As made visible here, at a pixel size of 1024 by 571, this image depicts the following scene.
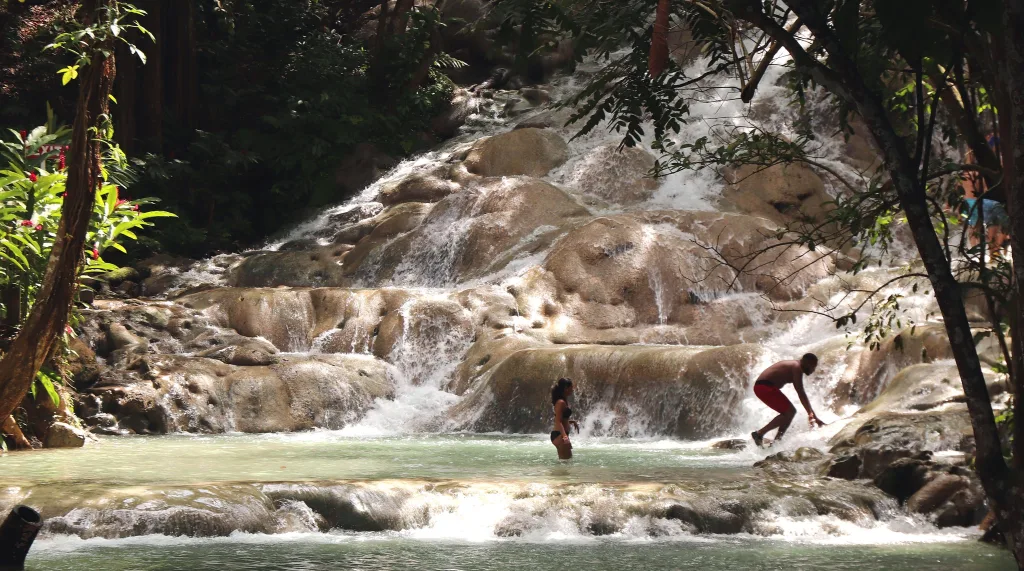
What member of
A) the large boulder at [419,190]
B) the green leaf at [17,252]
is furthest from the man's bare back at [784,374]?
the large boulder at [419,190]

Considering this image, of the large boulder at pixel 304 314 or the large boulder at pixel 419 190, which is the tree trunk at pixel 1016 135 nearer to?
the large boulder at pixel 304 314

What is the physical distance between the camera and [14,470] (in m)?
8.30

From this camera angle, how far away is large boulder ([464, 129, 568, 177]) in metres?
21.3

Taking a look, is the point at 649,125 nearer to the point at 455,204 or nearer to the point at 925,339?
the point at 455,204

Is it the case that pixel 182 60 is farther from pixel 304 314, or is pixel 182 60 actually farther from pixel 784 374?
pixel 784 374

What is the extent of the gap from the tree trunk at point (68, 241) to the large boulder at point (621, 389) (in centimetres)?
580

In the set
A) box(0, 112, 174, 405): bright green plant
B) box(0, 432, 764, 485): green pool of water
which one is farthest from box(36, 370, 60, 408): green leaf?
box(0, 432, 764, 485): green pool of water

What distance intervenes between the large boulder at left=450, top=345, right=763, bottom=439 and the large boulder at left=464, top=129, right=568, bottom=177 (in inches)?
332

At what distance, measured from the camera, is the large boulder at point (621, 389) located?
12.1 metres

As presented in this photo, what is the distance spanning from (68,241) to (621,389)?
667 centimetres

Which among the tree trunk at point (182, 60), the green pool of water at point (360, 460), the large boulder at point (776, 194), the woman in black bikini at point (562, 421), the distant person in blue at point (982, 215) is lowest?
the green pool of water at point (360, 460)

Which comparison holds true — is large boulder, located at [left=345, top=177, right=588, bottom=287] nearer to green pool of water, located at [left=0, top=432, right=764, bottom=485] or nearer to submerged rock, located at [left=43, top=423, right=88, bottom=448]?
green pool of water, located at [left=0, top=432, right=764, bottom=485]

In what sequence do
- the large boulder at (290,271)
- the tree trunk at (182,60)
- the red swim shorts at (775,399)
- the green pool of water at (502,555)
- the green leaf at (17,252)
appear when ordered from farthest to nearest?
1. the tree trunk at (182,60)
2. the large boulder at (290,271)
3. the red swim shorts at (775,399)
4. the green leaf at (17,252)
5. the green pool of water at (502,555)

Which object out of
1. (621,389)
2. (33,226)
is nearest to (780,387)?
(621,389)
